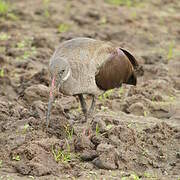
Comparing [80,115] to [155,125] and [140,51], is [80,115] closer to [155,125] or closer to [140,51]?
[155,125]

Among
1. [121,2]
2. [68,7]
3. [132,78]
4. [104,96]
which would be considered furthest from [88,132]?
[121,2]

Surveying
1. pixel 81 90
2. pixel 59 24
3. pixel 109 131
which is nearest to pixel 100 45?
pixel 81 90

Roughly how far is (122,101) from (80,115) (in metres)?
0.88

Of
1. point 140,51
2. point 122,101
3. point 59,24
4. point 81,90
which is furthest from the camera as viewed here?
point 59,24

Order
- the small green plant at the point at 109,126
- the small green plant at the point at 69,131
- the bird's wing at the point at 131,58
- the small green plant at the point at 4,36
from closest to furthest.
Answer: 1. the small green plant at the point at 69,131
2. the small green plant at the point at 109,126
3. the bird's wing at the point at 131,58
4. the small green plant at the point at 4,36

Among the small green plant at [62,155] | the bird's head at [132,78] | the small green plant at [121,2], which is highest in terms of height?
the bird's head at [132,78]

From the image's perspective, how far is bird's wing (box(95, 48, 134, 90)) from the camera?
21.7 ft

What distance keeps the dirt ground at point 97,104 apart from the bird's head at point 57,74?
1.39 ft

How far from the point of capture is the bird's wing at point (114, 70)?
6.63 metres

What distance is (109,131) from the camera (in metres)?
6.26

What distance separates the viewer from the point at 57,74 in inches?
242

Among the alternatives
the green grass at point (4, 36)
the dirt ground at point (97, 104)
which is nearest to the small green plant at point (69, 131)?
the dirt ground at point (97, 104)

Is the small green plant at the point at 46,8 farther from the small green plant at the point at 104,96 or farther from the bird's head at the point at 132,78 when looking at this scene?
the bird's head at the point at 132,78

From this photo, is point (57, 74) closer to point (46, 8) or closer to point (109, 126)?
point (109, 126)
